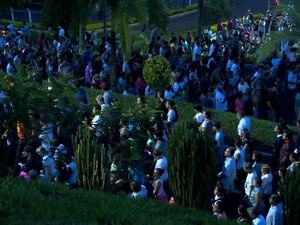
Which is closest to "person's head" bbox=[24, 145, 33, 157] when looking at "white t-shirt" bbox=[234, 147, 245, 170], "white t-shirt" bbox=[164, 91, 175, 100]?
"white t-shirt" bbox=[234, 147, 245, 170]

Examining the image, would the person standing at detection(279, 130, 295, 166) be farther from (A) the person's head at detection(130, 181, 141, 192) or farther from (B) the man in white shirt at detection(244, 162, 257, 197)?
(A) the person's head at detection(130, 181, 141, 192)

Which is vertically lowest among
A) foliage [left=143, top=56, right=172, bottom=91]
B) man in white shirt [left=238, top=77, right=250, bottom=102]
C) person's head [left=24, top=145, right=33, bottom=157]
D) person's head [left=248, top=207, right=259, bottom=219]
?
person's head [left=248, top=207, right=259, bottom=219]

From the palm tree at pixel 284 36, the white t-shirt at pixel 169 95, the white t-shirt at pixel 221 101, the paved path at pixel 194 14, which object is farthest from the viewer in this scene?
the paved path at pixel 194 14

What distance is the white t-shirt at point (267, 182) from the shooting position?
13.2 m

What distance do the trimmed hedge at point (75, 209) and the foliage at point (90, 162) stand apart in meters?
1.80

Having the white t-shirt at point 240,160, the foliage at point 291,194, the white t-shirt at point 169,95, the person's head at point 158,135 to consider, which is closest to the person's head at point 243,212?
the foliage at point 291,194

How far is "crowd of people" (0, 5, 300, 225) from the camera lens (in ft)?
42.6

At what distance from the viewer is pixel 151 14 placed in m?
24.8

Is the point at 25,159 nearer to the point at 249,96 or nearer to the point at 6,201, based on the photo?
the point at 6,201

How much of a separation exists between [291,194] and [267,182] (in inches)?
76.6

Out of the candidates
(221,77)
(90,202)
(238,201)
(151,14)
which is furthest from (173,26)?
(90,202)

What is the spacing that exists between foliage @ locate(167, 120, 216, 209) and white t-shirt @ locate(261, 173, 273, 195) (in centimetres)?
118

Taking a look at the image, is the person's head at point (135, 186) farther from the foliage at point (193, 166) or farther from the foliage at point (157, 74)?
the foliage at point (157, 74)

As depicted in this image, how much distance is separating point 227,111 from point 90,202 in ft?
35.6
